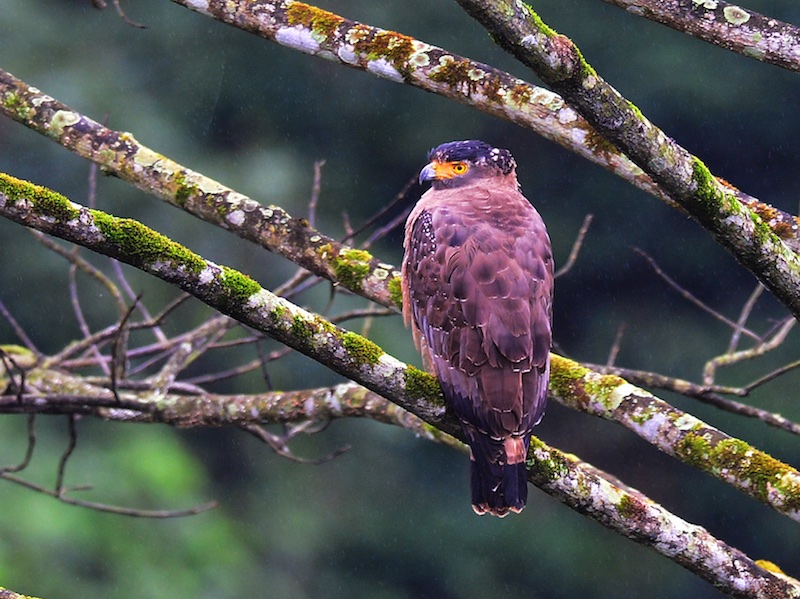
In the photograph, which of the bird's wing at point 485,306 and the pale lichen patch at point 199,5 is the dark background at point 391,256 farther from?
the pale lichen patch at point 199,5

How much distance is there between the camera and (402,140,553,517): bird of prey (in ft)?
10.7

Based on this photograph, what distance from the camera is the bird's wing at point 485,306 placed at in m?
3.32

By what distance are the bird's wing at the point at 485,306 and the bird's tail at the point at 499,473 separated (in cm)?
4

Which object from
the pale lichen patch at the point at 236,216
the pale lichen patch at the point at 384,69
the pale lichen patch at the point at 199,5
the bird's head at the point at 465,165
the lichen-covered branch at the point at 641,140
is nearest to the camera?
the lichen-covered branch at the point at 641,140

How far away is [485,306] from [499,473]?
51 cm

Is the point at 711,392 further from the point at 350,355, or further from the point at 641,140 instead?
the point at 350,355

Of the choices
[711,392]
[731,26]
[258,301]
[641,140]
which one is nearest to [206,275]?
[258,301]

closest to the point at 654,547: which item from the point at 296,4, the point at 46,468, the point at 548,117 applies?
the point at 548,117

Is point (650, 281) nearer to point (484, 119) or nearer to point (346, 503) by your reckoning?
point (484, 119)

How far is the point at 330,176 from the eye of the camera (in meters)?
11.2

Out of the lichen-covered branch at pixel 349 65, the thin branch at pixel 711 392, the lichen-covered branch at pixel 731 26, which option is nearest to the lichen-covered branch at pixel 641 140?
the lichen-covered branch at pixel 349 65

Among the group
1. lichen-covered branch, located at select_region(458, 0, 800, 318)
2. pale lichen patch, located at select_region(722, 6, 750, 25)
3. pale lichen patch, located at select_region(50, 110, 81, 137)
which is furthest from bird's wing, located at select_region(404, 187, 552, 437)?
pale lichen patch, located at select_region(50, 110, 81, 137)

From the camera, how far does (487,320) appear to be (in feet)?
11.4

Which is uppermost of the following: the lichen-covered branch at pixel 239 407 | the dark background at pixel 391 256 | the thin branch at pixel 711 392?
the thin branch at pixel 711 392
